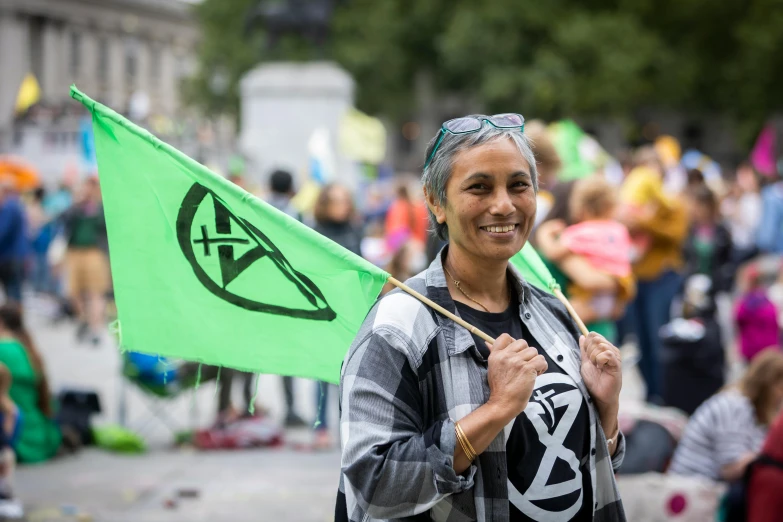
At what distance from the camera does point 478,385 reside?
92.1 inches

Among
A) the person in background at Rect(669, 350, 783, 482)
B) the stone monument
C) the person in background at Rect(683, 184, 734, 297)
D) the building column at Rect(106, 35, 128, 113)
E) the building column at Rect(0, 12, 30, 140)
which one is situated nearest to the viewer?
the person in background at Rect(669, 350, 783, 482)

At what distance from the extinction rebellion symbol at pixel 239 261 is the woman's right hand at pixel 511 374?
0.69 metres

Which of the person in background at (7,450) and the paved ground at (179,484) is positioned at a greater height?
the person in background at (7,450)

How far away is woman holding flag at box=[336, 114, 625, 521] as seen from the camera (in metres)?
2.25

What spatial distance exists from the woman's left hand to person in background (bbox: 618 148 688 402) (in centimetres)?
584

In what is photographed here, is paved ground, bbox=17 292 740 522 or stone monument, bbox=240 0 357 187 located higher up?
stone monument, bbox=240 0 357 187

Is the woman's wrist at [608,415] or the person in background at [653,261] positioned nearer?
the woman's wrist at [608,415]

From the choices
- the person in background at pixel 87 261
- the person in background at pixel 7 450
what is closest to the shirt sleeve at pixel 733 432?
the person in background at pixel 7 450

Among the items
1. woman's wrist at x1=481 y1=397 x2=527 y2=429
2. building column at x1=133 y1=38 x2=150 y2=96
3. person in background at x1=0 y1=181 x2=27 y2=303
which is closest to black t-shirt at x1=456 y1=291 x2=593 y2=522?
woman's wrist at x1=481 y1=397 x2=527 y2=429

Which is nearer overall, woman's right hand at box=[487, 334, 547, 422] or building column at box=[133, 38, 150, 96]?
woman's right hand at box=[487, 334, 547, 422]

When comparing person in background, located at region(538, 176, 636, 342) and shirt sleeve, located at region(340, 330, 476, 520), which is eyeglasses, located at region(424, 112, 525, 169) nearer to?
shirt sleeve, located at region(340, 330, 476, 520)

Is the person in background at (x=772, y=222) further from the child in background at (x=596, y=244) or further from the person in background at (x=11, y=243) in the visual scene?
the person in background at (x=11, y=243)

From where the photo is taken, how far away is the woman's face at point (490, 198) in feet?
7.91

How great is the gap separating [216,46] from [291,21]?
92.7 feet
